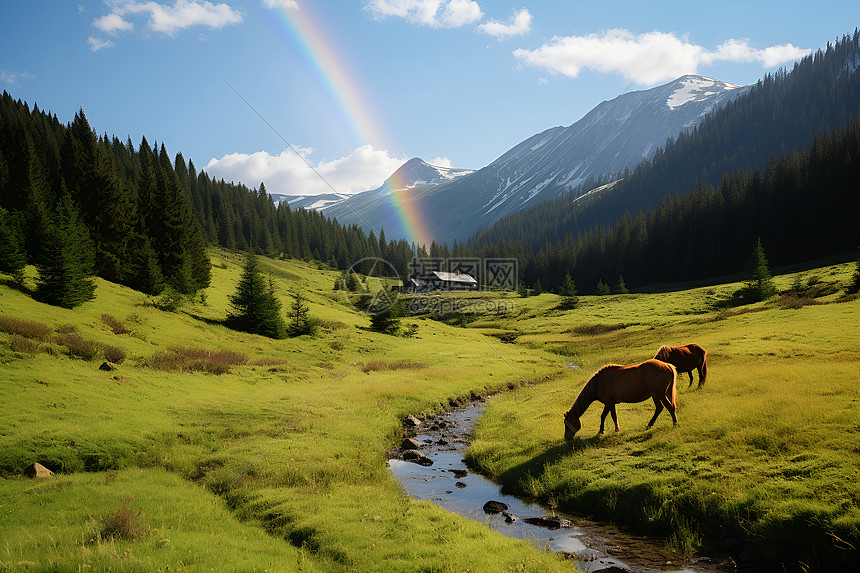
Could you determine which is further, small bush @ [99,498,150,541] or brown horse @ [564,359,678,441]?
brown horse @ [564,359,678,441]

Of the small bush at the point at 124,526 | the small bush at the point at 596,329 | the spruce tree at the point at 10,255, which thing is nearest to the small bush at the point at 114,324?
the spruce tree at the point at 10,255

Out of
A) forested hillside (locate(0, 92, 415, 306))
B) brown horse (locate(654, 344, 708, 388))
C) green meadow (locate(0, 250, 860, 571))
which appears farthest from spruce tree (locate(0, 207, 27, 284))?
brown horse (locate(654, 344, 708, 388))

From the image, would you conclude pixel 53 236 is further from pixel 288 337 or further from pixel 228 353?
pixel 288 337

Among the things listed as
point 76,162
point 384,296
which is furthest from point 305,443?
point 76,162

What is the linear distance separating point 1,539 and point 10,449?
7.40m

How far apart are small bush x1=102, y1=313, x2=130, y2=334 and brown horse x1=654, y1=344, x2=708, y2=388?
39093mm

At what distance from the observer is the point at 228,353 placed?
36.9m

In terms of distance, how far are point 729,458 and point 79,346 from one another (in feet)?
114

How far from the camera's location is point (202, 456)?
16.7m

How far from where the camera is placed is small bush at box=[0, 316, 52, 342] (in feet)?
82.8

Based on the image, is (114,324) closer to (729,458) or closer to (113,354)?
(113,354)

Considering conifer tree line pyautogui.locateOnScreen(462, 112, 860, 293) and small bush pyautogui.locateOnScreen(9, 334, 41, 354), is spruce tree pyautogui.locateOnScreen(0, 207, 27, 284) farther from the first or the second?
conifer tree line pyautogui.locateOnScreen(462, 112, 860, 293)

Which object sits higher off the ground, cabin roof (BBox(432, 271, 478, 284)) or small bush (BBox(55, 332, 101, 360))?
cabin roof (BBox(432, 271, 478, 284))

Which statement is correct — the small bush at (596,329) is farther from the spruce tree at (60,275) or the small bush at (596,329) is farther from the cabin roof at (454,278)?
the cabin roof at (454,278)
